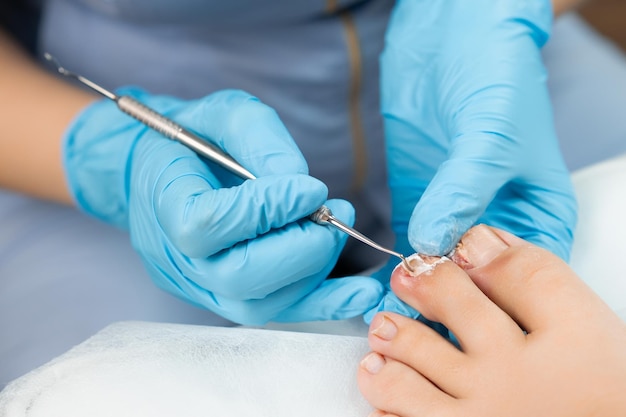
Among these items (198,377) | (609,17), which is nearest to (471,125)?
(198,377)

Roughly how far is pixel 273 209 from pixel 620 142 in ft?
2.05

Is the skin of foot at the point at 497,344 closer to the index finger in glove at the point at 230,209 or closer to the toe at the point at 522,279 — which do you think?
the toe at the point at 522,279

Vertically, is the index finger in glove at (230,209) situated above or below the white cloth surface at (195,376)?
above

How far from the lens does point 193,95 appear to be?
100 cm

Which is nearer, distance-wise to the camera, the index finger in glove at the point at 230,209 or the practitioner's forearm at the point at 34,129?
the index finger in glove at the point at 230,209

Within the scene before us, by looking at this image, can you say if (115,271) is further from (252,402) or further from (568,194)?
(568,194)

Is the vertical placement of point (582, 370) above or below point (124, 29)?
below

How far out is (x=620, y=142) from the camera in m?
1.00

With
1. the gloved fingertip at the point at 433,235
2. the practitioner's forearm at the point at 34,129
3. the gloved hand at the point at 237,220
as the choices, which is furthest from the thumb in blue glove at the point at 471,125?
the practitioner's forearm at the point at 34,129

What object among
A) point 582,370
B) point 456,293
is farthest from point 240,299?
point 582,370

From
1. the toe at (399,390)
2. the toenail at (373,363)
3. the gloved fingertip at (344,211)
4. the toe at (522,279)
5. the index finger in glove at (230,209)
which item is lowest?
the toe at (399,390)

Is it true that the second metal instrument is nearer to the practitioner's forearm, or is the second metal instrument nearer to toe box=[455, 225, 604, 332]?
toe box=[455, 225, 604, 332]

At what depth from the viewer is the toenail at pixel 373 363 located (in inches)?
25.4

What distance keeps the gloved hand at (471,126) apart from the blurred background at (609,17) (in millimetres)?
1290
